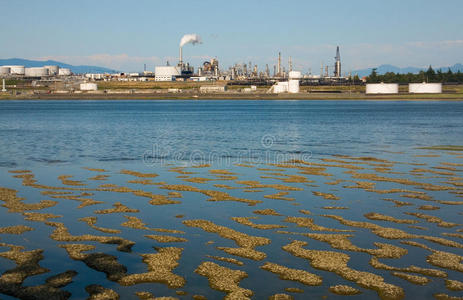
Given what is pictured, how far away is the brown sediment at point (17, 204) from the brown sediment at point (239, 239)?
707 centimetres

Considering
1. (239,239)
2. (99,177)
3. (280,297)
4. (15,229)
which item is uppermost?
(99,177)

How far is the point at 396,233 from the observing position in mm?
17516

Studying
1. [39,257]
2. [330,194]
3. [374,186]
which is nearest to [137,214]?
[39,257]

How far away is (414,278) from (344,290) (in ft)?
7.02

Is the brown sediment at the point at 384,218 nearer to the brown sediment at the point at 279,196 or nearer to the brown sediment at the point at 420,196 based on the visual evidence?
the brown sediment at the point at 420,196

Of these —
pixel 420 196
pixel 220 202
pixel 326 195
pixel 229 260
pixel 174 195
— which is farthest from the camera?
pixel 174 195

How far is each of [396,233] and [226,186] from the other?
11.1m

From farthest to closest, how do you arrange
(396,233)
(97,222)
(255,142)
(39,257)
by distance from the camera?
(255,142), (97,222), (396,233), (39,257)

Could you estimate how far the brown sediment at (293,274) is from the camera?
13200 millimetres

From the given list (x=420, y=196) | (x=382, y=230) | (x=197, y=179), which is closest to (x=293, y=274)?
(x=382, y=230)

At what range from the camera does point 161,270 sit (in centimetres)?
1399

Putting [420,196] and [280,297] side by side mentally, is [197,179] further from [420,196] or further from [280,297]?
[280,297]

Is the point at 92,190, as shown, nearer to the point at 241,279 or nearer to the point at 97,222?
the point at 97,222

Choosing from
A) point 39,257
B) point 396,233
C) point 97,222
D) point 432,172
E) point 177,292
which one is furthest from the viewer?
point 432,172
